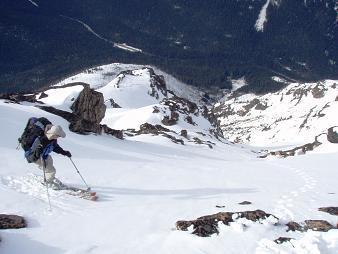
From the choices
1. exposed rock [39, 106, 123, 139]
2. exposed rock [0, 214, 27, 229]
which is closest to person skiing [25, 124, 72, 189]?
exposed rock [0, 214, 27, 229]

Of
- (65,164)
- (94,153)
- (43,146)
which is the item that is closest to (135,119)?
(94,153)

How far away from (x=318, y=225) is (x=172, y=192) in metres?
7.35

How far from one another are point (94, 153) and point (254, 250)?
67.3 feet

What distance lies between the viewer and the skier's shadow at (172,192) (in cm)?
2135

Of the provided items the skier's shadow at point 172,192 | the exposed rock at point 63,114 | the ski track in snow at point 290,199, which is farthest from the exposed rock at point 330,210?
the exposed rock at point 63,114

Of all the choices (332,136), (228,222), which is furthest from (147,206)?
(332,136)

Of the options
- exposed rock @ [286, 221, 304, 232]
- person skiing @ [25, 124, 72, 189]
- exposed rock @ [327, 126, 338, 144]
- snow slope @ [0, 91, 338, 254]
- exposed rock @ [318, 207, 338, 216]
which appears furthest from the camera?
exposed rock @ [327, 126, 338, 144]

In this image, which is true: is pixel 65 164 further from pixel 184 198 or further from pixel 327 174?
pixel 327 174

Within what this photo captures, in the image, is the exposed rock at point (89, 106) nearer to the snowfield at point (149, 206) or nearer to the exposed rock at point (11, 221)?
the snowfield at point (149, 206)

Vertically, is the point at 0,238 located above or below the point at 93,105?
below

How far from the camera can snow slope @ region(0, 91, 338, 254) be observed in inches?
578

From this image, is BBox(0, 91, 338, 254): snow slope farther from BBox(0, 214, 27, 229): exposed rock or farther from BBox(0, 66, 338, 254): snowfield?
BBox(0, 214, 27, 229): exposed rock

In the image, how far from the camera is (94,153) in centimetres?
3384

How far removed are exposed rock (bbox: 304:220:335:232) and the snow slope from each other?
0.38 m
